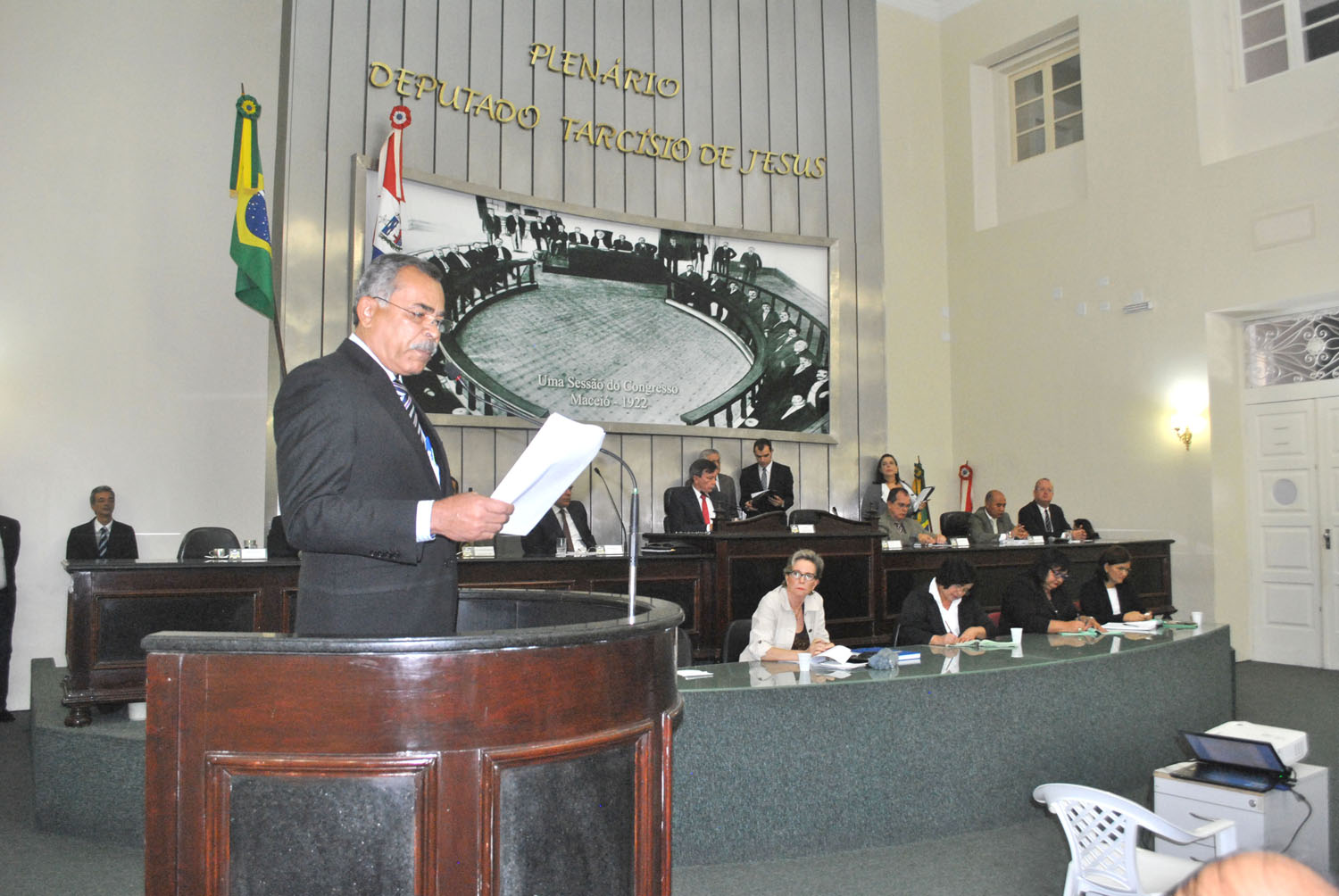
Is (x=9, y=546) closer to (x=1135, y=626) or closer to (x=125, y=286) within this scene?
(x=125, y=286)

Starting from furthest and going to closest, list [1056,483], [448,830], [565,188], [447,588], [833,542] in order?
1. [1056,483]
2. [565,188]
3. [833,542]
4. [447,588]
5. [448,830]

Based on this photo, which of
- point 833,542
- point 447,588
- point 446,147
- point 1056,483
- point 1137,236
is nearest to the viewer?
point 447,588

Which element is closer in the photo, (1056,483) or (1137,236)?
(1137,236)

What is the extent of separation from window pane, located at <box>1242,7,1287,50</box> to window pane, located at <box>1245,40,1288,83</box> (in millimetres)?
68

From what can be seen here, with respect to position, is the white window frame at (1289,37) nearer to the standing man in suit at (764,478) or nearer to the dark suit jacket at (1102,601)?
the dark suit jacket at (1102,601)

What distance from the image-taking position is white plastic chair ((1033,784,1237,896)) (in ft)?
8.45

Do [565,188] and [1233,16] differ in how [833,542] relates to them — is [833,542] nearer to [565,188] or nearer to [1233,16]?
[565,188]

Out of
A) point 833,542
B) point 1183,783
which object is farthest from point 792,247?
point 1183,783

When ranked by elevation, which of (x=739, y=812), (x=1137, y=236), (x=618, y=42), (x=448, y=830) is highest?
(x=618, y=42)

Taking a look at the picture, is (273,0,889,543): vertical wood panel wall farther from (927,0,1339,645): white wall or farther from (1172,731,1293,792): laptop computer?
(1172,731,1293,792): laptop computer

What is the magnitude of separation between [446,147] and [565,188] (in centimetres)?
101

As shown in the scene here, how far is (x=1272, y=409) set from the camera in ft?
26.9

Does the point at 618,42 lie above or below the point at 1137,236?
above

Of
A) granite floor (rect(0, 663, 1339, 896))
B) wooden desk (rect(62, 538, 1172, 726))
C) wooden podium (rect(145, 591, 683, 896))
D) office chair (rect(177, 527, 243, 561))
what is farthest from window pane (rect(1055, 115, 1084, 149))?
wooden podium (rect(145, 591, 683, 896))
